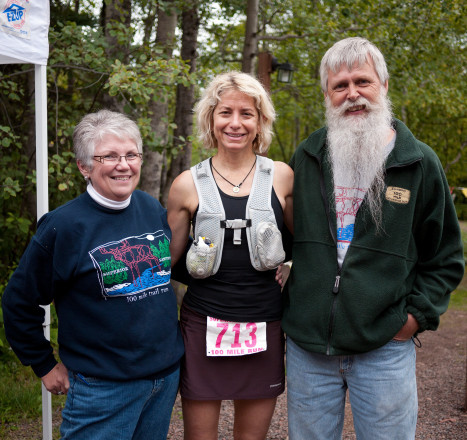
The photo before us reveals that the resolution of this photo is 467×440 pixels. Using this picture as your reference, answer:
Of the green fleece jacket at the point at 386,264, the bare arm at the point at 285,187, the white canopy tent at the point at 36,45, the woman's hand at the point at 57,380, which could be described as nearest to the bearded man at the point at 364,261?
the green fleece jacket at the point at 386,264

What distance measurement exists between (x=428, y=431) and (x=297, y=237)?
9.09 ft

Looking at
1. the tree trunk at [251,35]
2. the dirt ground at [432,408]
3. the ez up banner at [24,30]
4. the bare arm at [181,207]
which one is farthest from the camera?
the tree trunk at [251,35]

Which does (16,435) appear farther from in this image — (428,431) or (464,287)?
(464,287)

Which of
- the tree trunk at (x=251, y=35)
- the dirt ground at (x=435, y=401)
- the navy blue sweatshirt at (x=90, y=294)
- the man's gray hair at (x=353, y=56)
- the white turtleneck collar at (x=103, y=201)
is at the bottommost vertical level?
the dirt ground at (x=435, y=401)

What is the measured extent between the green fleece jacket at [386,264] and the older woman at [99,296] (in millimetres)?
684

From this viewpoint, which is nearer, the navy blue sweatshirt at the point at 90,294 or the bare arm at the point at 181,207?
the navy blue sweatshirt at the point at 90,294

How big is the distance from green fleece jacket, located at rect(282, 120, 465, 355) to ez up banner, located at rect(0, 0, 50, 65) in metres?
1.86

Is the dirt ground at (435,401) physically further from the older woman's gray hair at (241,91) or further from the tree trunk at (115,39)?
the tree trunk at (115,39)

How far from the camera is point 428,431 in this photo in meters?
4.41

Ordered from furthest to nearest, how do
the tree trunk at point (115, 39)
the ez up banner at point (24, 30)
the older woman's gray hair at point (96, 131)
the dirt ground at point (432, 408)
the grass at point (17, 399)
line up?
the tree trunk at point (115, 39) < the dirt ground at point (432, 408) < the grass at point (17, 399) < the ez up banner at point (24, 30) < the older woman's gray hair at point (96, 131)

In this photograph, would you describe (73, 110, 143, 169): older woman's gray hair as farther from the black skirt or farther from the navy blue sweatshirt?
the black skirt

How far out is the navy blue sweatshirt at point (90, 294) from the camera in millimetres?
2203

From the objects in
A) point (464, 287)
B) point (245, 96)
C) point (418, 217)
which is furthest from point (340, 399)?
point (464, 287)

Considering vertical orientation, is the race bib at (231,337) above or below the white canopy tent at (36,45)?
below
